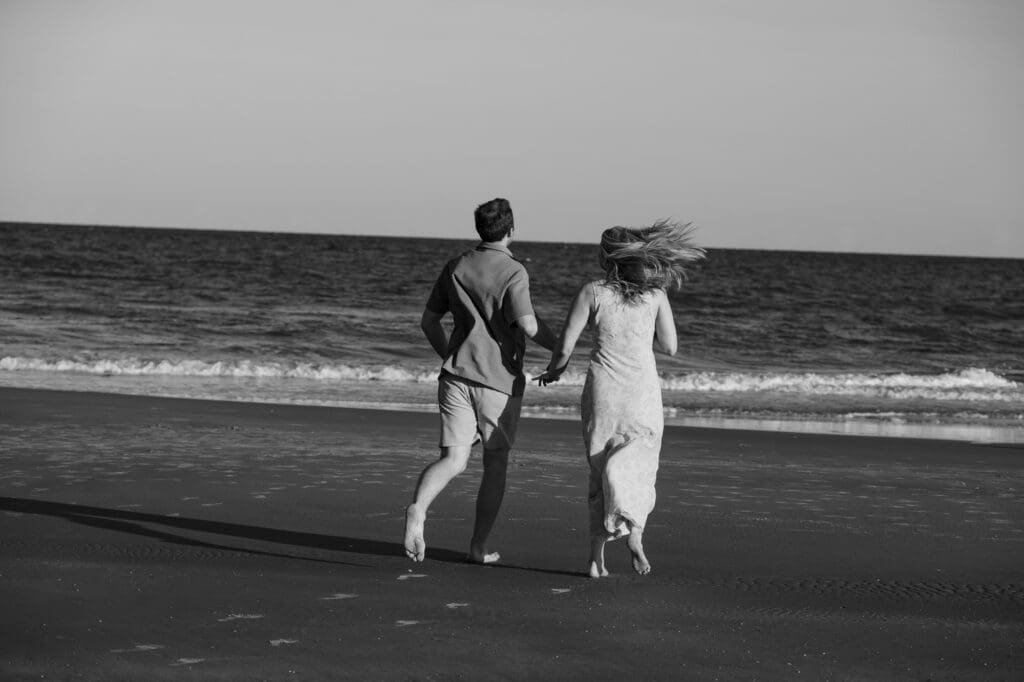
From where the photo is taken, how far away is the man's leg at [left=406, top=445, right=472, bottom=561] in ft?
17.4

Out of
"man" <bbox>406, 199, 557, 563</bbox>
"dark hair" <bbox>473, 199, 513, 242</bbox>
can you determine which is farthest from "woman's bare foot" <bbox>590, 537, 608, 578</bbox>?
"dark hair" <bbox>473, 199, 513, 242</bbox>

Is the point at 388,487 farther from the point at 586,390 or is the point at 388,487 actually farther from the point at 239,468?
the point at 586,390

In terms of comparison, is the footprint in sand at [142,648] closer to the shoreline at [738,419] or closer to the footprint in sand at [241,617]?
the footprint in sand at [241,617]

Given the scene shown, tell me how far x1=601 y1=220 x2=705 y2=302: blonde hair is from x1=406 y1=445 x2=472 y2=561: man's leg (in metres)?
1.00

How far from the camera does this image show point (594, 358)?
534 cm

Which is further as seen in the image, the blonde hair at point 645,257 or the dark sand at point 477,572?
the blonde hair at point 645,257

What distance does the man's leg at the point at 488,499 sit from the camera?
554 cm

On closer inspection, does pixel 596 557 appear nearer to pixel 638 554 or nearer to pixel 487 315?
pixel 638 554

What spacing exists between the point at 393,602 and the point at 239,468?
379cm

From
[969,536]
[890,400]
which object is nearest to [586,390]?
[969,536]

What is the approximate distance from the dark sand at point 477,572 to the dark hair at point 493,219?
150cm

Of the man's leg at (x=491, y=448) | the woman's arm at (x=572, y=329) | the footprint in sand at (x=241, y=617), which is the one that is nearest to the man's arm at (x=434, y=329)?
the man's leg at (x=491, y=448)

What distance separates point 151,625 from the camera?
440cm

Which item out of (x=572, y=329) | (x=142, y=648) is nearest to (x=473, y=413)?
(x=572, y=329)
